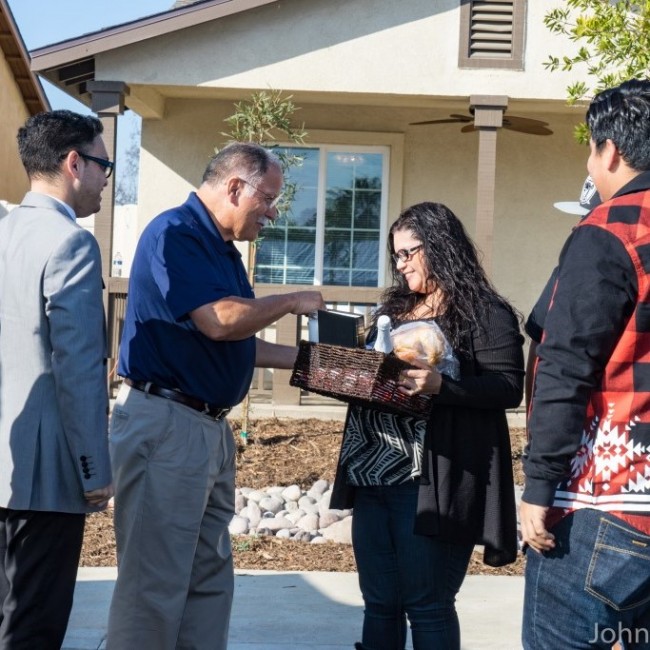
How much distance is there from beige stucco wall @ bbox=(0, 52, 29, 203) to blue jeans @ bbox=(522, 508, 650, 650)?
50.2 ft

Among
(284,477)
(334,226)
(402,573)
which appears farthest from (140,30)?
(402,573)

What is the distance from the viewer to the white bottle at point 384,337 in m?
3.76

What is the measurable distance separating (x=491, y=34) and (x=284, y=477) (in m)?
5.32

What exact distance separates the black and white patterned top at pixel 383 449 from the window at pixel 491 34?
7.79m

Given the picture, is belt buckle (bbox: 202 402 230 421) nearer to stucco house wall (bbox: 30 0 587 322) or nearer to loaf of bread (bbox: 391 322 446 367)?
loaf of bread (bbox: 391 322 446 367)

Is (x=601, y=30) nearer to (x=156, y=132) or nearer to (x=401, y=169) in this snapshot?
(x=401, y=169)

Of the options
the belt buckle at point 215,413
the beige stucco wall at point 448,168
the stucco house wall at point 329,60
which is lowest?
the belt buckle at point 215,413

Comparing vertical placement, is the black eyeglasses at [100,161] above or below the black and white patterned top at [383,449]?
above

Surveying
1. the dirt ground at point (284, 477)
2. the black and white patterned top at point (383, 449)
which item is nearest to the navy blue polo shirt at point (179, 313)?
the black and white patterned top at point (383, 449)

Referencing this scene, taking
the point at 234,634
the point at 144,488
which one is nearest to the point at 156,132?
the point at 234,634

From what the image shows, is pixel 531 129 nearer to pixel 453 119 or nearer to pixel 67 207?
pixel 453 119

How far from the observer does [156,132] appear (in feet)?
40.1

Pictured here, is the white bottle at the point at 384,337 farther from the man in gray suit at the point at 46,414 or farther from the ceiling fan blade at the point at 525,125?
the ceiling fan blade at the point at 525,125

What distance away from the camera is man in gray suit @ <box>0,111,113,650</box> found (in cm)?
344
